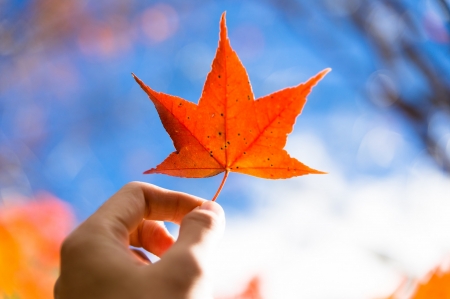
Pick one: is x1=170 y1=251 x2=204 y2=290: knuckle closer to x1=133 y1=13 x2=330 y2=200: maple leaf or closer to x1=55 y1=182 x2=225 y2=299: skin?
x1=55 y1=182 x2=225 y2=299: skin

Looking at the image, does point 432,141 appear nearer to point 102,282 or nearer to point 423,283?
point 423,283

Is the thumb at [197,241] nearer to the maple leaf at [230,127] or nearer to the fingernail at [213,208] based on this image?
the fingernail at [213,208]

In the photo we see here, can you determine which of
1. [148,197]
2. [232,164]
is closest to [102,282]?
[148,197]

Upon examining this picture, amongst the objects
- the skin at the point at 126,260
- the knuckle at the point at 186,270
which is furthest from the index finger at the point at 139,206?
the knuckle at the point at 186,270

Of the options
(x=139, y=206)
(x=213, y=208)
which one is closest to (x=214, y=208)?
(x=213, y=208)

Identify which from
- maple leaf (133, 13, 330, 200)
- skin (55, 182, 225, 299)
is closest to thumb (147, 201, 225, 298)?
skin (55, 182, 225, 299)

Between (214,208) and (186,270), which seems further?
(214,208)

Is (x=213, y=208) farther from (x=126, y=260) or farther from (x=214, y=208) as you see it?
(x=126, y=260)
